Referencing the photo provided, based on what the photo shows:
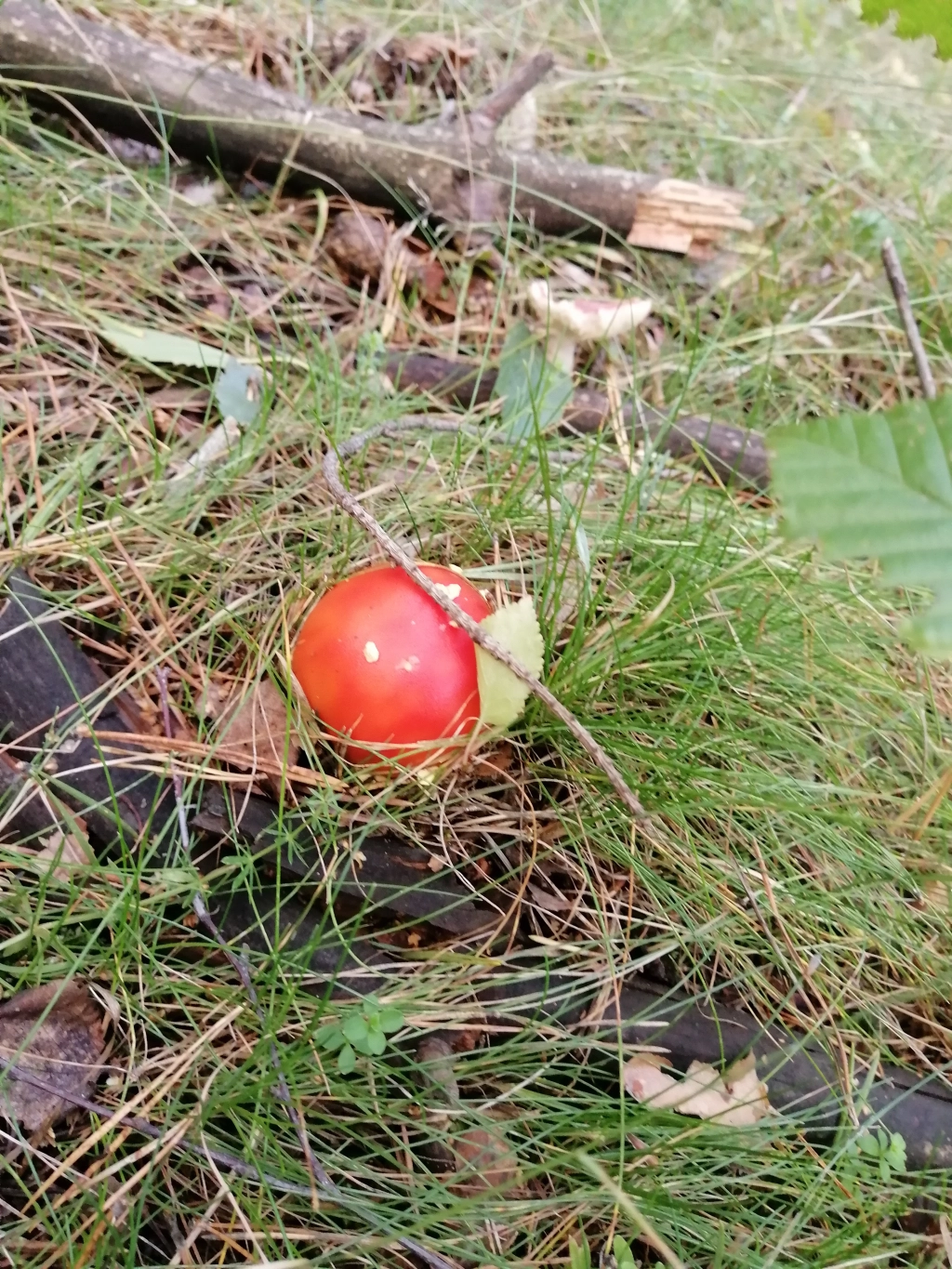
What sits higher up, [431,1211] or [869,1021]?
[869,1021]

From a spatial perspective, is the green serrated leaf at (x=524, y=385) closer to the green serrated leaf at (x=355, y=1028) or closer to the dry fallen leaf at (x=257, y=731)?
the dry fallen leaf at (x=257, y=731)

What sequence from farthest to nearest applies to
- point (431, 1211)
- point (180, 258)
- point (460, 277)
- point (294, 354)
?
point (460, 277) < point (180, 258) < point (294, 354) < point (431, 1211)

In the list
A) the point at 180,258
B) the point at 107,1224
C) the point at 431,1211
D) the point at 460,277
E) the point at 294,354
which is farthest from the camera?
the point at 460,277

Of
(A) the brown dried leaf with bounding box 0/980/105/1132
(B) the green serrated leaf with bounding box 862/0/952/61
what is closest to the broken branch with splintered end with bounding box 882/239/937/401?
(B) the green serrated leaf with bounding box 862/0/952/61

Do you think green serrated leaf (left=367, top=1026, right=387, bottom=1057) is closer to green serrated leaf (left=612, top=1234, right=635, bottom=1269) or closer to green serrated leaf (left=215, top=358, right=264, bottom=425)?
green serrated leaf (left=612, top=1234, right=635, bottom=1269)

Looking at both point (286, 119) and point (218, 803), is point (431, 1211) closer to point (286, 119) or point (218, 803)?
point (218, 803)

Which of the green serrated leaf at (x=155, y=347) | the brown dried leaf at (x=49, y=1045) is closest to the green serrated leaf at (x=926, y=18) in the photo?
the green serrated leaf at (x=155, y=347)

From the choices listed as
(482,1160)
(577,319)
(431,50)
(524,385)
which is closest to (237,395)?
(524,385)

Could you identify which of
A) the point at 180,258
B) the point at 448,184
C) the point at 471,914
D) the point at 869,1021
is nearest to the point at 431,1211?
the point at 471,914
